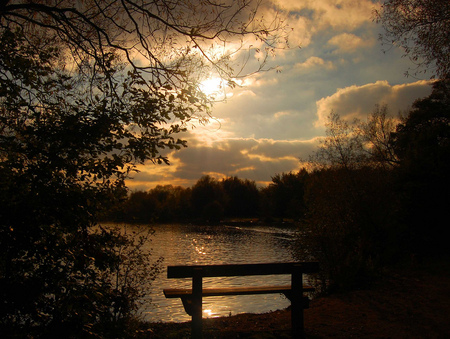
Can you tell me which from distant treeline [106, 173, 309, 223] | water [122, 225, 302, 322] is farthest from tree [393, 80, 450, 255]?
distant treeline [106, 173, 309, 223]

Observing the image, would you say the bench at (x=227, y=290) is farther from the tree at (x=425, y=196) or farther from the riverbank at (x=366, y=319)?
the tree at (x=425, y=196)

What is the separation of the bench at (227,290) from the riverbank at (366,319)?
1.79ft

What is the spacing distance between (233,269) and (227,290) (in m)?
0.59

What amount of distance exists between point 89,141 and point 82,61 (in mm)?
2869

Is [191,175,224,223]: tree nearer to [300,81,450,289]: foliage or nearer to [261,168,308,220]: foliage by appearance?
[261,168,308,220]: foliage

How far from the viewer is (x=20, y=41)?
16.2ft

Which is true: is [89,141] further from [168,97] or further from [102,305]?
[102,305]

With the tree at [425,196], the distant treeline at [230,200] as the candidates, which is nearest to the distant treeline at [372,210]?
the tree at [425,196]

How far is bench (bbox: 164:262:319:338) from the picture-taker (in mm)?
5012

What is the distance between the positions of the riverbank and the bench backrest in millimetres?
1104

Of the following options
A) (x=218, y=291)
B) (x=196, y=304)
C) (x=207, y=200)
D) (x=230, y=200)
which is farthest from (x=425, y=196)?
(x=230, y=200)

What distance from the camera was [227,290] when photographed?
217 inches

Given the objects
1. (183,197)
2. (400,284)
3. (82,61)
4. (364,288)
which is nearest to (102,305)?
(82,61)

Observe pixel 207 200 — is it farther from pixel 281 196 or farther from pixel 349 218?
pixel 349 218
